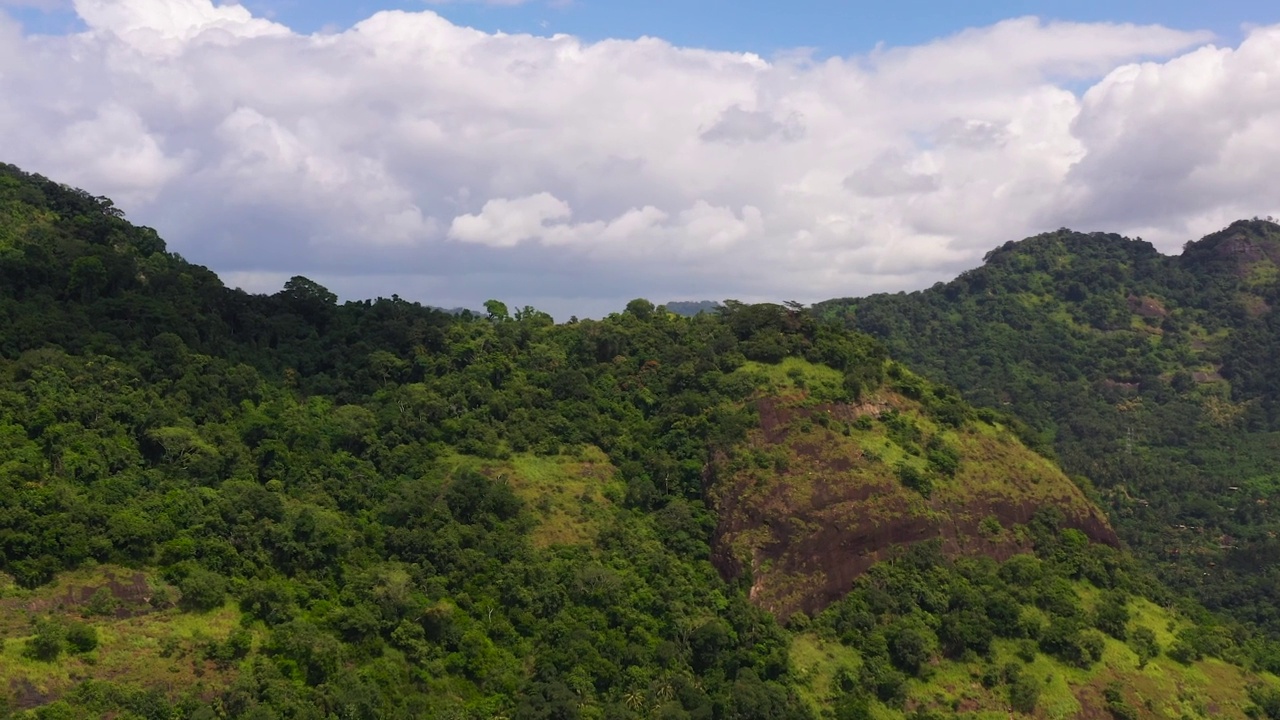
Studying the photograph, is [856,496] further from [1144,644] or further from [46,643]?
[46,643]

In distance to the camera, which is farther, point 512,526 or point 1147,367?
point 1147,367

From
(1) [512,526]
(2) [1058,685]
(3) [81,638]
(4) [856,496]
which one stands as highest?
(4) [856,496]

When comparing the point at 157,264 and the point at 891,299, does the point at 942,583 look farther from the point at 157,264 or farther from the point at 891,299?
the point at 891,299

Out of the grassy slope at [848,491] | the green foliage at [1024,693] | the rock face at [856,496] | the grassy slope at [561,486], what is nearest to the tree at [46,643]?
the grassy slope at [561,486]

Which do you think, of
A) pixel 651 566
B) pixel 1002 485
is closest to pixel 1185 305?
pixel 1002 485

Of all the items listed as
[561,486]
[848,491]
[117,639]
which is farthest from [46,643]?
[848,491]

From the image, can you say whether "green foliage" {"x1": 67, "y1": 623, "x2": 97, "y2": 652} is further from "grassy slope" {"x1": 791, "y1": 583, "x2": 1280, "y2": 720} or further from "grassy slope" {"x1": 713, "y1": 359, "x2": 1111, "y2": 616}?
"grassy slope" {"x1": 713, "y1": 359, "x2": 1111, "y2": 616}

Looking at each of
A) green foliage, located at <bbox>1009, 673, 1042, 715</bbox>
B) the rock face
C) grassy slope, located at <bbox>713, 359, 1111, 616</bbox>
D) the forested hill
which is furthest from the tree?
the forested hill

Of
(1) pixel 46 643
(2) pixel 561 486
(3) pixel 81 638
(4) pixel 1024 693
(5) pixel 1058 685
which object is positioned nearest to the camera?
(1) pixel 46 643

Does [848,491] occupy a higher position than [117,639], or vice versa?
[848,491]
